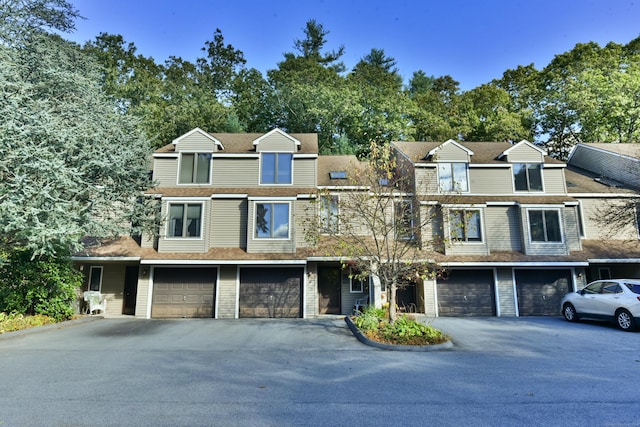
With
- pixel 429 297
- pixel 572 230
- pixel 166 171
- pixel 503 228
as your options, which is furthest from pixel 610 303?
pixel 166 171

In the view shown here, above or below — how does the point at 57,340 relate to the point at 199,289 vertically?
below

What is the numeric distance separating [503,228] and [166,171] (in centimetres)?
1658

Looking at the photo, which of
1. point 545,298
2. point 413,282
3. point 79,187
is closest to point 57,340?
point 79,187

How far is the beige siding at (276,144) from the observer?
17719 millimetres

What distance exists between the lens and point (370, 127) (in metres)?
28.6

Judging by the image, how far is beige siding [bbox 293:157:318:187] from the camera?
57.2 ft

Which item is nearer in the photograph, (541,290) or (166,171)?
(541,290)

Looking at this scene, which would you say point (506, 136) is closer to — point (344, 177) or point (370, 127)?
point (370, 127)

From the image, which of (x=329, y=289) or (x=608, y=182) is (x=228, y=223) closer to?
(x=329, y=289)

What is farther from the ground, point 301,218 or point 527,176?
point 527,176

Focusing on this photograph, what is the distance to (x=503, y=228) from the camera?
17406 mm

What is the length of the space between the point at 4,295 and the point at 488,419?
15315mm

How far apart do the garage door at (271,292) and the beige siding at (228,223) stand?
1479mm

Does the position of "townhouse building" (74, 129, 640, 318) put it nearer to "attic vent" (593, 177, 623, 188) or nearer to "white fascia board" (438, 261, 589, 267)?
"white fascia board" (438, 261, 589, 267)
